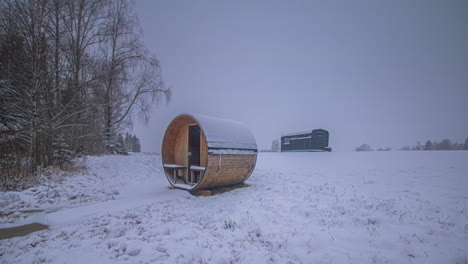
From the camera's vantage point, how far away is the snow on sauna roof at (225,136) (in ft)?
18.8

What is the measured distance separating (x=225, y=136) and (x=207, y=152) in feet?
3.46

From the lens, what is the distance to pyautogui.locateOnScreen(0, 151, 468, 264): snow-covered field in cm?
258

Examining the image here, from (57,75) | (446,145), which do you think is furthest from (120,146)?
(446,145)

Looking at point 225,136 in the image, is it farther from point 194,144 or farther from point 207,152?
point 194,144

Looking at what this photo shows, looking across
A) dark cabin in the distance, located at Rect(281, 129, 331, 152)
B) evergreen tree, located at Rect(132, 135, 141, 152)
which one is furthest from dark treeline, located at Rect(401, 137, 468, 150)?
evergreen tree, located at Rect(132, 135, 141, 152)

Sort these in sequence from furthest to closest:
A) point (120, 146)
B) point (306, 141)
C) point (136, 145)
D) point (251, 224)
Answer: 1. point (136, 145)
2. point (306, 141)
3. point (120, 146)
4. point (251, 224)

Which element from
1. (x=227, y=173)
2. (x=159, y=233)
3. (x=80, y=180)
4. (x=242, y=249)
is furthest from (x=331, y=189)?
(x=80, y=180)

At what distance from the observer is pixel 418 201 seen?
169 inches

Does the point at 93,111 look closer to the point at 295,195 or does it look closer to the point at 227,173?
the point at 227,173

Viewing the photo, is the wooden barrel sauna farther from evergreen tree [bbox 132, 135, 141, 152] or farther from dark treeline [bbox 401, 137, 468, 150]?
evergreen tree [bbox 132, 135, 141, 152]

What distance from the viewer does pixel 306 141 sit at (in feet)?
77.6

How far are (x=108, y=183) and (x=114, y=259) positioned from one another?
6.02m

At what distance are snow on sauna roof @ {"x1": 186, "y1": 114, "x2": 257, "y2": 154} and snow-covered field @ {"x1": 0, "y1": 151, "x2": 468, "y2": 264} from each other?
61.4 inches

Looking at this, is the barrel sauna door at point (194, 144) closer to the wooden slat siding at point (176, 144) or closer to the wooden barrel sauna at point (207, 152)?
the wooden barrel sauna at point (207, 152)
